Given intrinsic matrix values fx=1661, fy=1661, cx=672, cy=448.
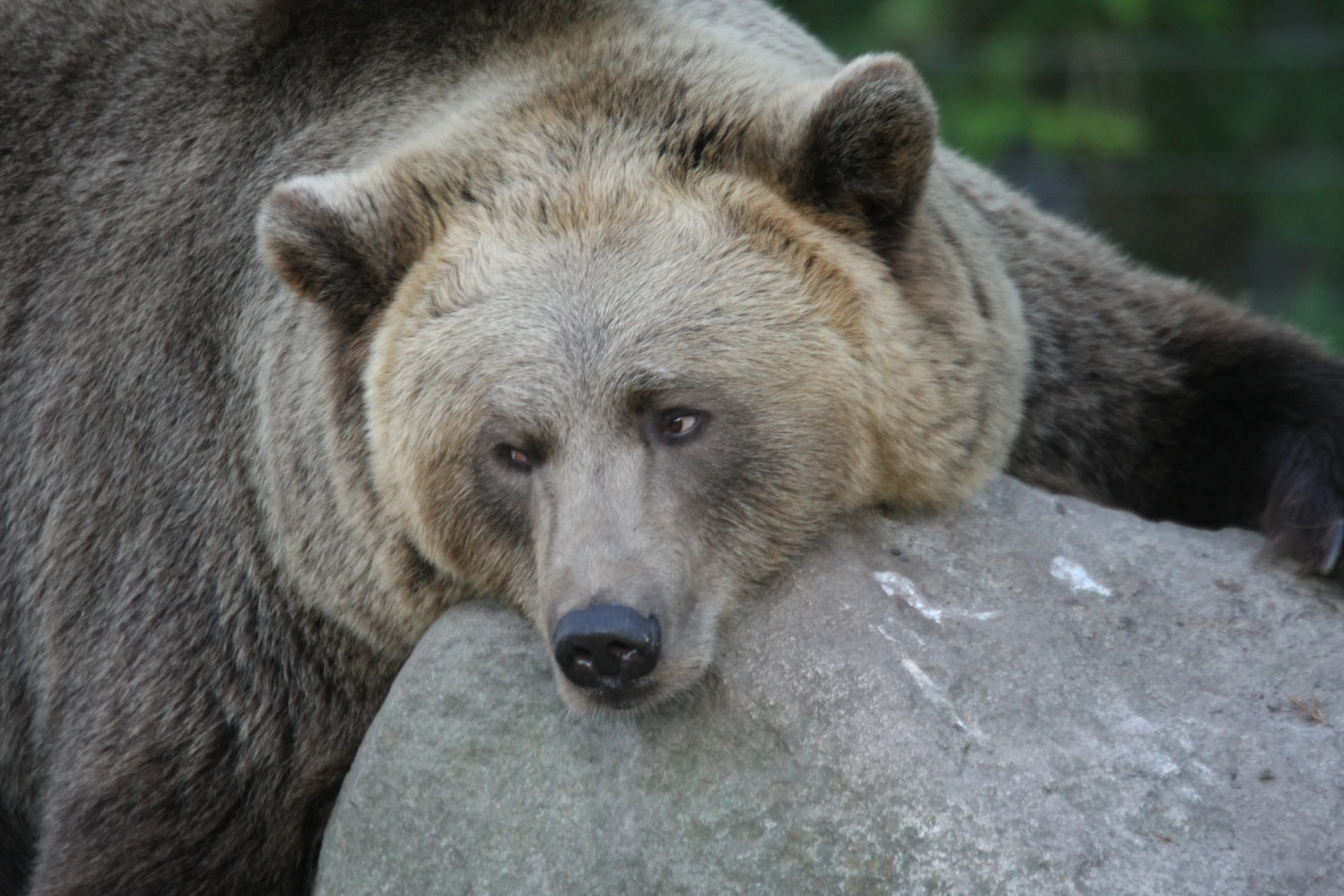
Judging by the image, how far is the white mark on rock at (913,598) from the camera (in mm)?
4730

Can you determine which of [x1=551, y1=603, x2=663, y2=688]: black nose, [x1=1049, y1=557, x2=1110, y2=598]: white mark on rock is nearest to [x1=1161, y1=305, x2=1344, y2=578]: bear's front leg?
[x1=1049, y1=557, x2=1110, y2=598]: white mark on rock

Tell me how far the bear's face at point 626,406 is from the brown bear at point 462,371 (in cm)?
1

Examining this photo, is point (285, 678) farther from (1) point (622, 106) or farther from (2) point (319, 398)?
(1) point (622, 106)

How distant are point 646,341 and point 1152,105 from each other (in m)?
13.3

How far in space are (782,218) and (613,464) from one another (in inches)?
36.3

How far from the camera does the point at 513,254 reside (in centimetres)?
484

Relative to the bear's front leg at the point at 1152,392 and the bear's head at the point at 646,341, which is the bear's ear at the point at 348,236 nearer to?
the bear's head at the point at 646,341

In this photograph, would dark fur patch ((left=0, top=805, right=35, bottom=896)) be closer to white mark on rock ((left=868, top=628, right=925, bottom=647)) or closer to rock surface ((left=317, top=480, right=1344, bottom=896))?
rock surface ((left=317, top=480, right=1344, bottom=896))

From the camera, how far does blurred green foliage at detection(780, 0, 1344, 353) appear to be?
51.2ft

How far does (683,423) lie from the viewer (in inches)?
182

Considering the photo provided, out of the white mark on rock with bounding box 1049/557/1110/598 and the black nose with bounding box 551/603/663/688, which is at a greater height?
the black nose with bounding box 551/603/663/688

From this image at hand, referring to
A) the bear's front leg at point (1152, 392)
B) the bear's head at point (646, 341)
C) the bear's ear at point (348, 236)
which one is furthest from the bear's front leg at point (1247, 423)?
the bear's ear at point (348, 236)

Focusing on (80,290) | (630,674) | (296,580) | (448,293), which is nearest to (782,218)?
(448,293)

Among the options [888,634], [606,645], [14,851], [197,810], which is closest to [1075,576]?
[888,634]
